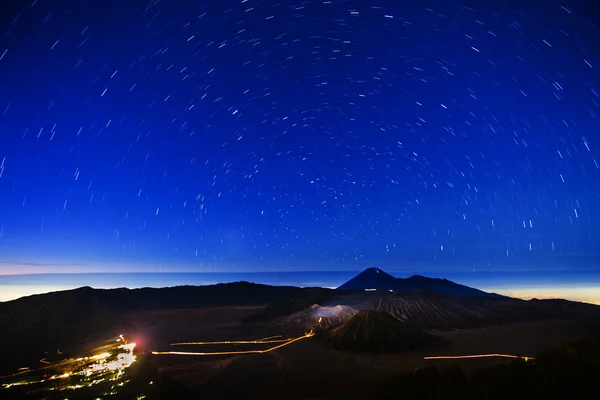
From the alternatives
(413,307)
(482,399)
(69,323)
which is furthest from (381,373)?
(69,323)

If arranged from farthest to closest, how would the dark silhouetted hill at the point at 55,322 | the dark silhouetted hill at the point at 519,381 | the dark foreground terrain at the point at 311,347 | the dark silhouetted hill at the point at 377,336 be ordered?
the dark silhouetted hill at the point at 55,322 → the dark silhouetted hill at the point at 377,336 → the dark foreground terrain at the point at 311,347 → the dark silhouetted hill at the point at 519,381

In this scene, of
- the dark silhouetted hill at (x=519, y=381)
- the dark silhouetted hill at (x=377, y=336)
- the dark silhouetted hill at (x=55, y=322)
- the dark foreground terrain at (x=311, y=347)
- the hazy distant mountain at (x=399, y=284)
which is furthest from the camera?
the hazy distant mountain at (x=399, y=284)

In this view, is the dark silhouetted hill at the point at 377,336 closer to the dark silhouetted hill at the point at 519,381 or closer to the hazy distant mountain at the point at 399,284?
the dark silhouetted hill at the point at 519,381

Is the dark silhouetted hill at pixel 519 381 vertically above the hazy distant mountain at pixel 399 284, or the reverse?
the hazy distant mountain at pixel 399 284

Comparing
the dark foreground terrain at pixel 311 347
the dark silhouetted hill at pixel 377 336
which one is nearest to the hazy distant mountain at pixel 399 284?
the dark foreground terrain at pixel 311 347

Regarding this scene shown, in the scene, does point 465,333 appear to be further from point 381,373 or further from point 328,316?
point 381,373

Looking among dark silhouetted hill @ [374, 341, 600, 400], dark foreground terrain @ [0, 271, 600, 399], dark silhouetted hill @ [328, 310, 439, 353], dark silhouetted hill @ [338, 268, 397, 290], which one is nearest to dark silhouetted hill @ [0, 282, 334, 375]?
dark foreground terrain @ [0, 271, 600, 399]

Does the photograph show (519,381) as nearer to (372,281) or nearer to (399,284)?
(399,284)

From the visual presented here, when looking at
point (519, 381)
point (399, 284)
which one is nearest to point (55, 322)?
point (519, 381)
